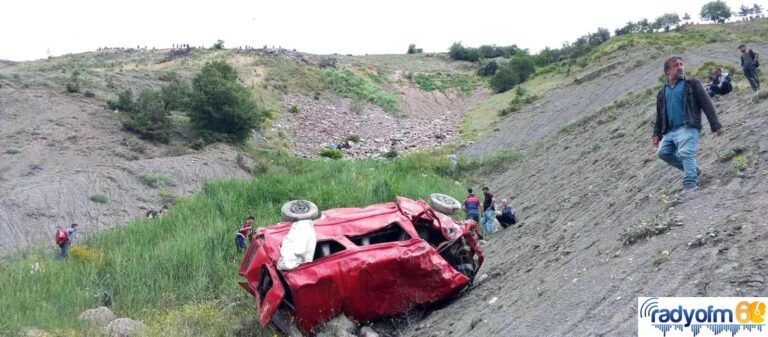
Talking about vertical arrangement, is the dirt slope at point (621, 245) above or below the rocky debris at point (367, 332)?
above

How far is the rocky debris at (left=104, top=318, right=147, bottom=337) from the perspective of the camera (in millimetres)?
8680

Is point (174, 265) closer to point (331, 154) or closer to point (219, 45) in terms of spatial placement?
point (331, 154)

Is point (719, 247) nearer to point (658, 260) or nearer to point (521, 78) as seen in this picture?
point (658, 260)

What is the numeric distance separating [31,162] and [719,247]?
22183 millimetres

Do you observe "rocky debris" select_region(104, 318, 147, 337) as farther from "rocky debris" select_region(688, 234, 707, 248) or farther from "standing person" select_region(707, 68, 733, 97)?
"standing person" select_region(707, 68, 733, 97)

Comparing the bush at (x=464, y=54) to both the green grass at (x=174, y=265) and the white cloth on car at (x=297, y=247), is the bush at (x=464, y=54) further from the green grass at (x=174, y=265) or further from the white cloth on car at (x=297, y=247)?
the white cloth on car at (x=297, y=247)

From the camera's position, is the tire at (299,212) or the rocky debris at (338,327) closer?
the rocky debris at (338,327)

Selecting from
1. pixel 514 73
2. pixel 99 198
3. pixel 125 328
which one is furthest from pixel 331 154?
pixel 514 73

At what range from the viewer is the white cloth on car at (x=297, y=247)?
311 inches

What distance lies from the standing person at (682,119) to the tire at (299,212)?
180 inches

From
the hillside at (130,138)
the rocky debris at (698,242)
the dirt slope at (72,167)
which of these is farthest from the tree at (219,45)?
the rocky debris at (698,242)

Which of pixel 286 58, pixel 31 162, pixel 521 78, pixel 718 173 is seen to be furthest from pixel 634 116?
pixel 286 58

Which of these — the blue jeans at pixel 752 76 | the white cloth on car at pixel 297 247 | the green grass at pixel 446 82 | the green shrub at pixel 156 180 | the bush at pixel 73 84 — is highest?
the blue jeans at pixel 752 76

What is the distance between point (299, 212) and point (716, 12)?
7207 centimetres
